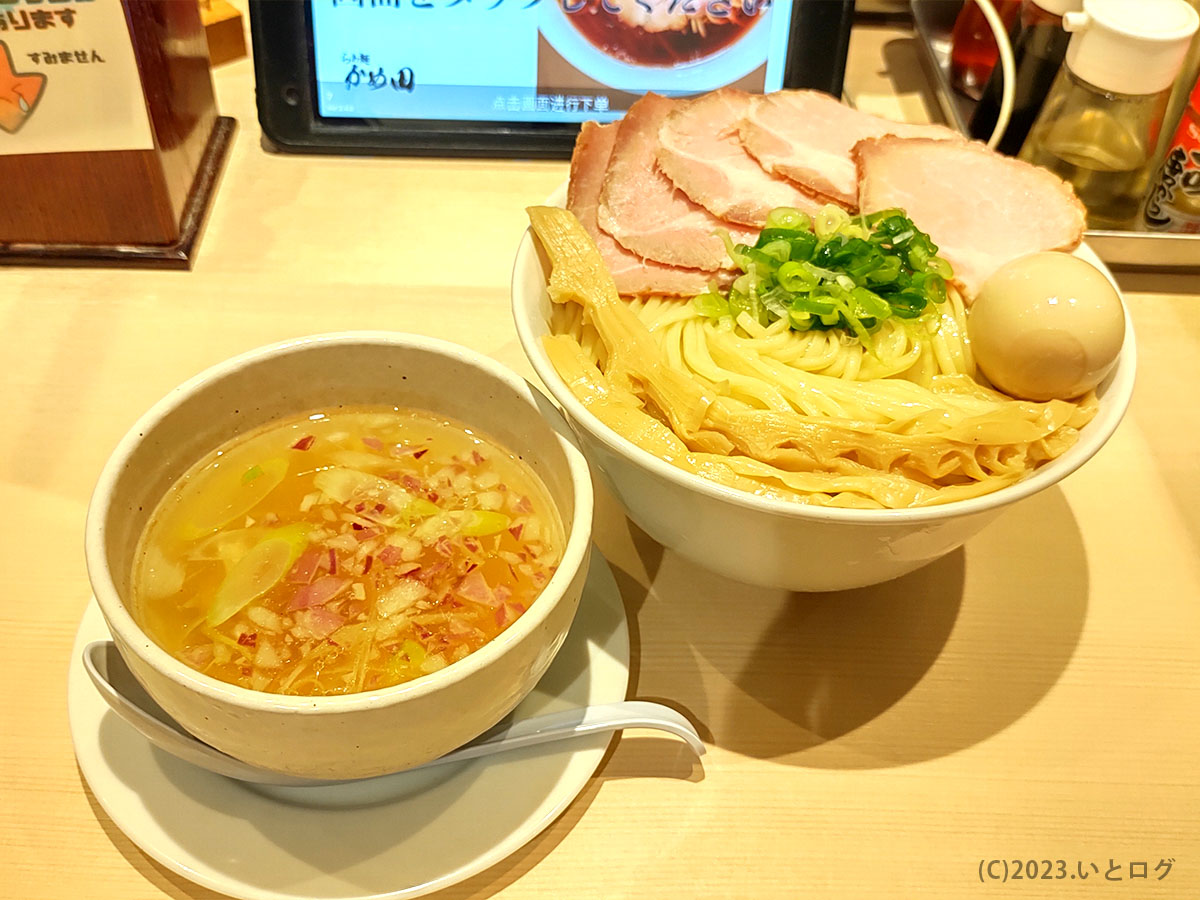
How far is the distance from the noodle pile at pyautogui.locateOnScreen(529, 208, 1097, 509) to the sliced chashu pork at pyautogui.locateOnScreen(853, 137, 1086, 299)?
6cm

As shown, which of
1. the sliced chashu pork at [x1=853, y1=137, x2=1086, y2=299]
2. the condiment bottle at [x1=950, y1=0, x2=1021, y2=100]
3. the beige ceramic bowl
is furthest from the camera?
the condiment bottle at [x1=950, y1=0, x2=1021, y2=100]

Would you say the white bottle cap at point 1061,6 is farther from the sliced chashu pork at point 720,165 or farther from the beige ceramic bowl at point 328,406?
the beige ceramic bowl at point 328,406

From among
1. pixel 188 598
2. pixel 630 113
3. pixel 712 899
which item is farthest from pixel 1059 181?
pixel 188 598

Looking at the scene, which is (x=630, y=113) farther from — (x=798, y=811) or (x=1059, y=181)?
(x=798, y=811)

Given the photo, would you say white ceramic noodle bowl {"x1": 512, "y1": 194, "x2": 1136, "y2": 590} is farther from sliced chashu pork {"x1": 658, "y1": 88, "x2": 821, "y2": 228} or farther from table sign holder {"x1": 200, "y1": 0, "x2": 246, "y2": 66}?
table sign holder {"x1": 200, "y1": 0, "x2": 246, "y2": 66}

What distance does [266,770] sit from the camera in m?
0.71

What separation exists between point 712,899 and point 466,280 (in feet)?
3.00

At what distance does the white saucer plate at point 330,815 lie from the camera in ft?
2.31

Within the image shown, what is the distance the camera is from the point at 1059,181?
1022mm

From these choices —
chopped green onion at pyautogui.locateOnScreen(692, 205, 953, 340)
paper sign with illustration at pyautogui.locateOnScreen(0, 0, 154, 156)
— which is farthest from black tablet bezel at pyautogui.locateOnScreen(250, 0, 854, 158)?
chopped green onion at pyautogui.locateOnScreen(692, 205, 953, 340)

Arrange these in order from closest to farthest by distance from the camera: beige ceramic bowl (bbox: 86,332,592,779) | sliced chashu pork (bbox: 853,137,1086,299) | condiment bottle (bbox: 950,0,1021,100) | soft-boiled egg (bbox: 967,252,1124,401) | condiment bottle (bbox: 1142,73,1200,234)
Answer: beige ceramic bowl (bbox: 86,332,592,779) → soft-boiled egg (bbox: 967,252,1124,401) → sliced chashu pork (bbox: 853,137,1086,299) → condiment bottle (bbox: 1142,73,1200,234) → condiment bottle (bbox: 950,0,1021,100)

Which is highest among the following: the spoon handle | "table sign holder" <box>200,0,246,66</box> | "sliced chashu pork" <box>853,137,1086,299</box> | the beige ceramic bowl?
"sliced chashu pork" <box>853,137,1086,299</box>

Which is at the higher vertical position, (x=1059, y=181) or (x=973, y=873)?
(x=1059, y=181)

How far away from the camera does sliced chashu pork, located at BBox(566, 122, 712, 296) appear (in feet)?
3.24
